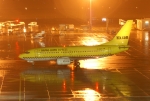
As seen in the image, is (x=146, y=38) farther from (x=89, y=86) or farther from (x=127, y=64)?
(x=89, y=86)

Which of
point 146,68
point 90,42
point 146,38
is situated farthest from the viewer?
point 146,38

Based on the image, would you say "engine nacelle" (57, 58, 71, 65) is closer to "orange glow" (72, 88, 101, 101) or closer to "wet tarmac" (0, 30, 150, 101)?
"wet tarmac" (0, 30, 150, 101)

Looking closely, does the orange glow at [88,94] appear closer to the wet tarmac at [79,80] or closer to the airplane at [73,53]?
the wet tarmac at [79,80]

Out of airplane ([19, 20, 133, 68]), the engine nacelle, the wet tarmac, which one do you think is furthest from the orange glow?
airplane ([19, 20, 133, 68])

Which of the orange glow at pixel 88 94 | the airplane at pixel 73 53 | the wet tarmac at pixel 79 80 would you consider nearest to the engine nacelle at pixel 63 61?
the airplane at pixel 73 53

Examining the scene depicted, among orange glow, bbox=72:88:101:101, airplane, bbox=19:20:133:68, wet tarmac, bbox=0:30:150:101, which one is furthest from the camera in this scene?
airplane, bbox=19:20:133:68

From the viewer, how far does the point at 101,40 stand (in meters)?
99.6

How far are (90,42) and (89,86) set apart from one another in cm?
4696

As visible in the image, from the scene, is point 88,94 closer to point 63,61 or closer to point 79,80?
point 79,80

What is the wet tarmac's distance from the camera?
4388 cm

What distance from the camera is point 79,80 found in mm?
51906

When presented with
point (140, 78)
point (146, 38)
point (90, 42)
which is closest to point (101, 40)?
point (90, 42)

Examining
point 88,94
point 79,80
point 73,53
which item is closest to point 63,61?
point 73,53

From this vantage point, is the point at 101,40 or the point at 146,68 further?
the point at 101,40
